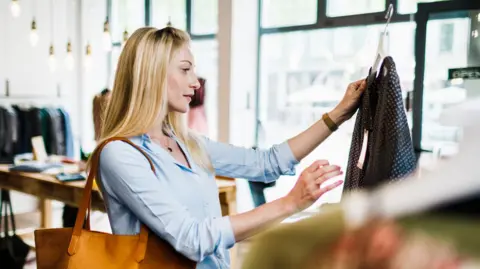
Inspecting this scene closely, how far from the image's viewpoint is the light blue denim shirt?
127 cm

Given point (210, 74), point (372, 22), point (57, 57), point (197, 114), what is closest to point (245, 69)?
point (197, 114)

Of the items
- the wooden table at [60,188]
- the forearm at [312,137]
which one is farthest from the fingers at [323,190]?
the wooden table at [60,188]

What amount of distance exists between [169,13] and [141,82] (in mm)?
5216

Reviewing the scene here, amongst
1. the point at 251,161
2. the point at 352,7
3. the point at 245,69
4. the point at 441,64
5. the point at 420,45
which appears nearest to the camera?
the point at 251,161

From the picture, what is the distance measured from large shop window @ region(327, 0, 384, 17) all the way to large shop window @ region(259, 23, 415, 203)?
144 mm

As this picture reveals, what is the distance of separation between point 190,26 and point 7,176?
2753 mm

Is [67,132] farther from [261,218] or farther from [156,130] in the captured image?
[261,218]

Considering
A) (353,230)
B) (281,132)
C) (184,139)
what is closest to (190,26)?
(281,132)

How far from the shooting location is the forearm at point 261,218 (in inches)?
45.8

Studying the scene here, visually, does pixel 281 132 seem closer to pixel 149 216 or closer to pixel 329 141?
pixel 329 141

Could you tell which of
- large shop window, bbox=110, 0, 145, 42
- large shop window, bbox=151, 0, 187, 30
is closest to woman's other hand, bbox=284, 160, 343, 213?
large shop window, bbox=151, 0, 187, 30

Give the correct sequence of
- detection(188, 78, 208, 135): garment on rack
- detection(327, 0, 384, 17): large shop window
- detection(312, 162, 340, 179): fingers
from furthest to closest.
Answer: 1. detection(188, 78, 208, 135): garment on rack
2. detection(327, 0, 384, 17): large shop window
3. detection(312, 162, 340, 179): fingers

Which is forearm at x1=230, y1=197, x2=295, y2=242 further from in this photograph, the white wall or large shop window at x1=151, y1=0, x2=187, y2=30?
the white wall

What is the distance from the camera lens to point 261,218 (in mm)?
1214
